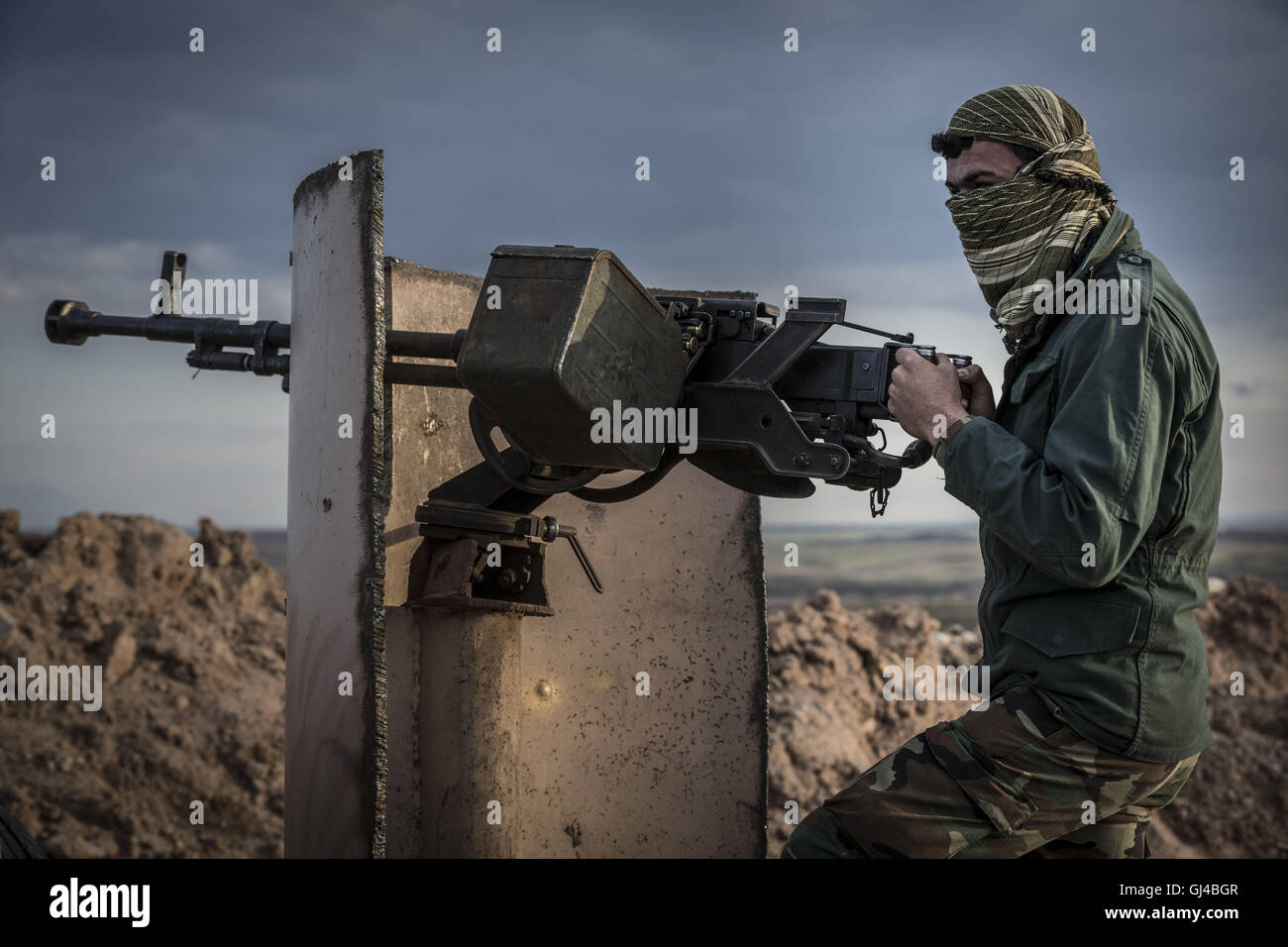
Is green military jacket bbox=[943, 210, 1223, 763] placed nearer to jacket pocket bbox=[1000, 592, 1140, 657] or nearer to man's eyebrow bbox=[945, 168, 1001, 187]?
jacket pocket bbox=[1000, 592, 1140, 657]

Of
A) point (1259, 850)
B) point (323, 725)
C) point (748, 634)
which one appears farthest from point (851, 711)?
point (323, 725)

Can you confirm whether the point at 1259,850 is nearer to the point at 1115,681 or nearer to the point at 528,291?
the point at 1115,681

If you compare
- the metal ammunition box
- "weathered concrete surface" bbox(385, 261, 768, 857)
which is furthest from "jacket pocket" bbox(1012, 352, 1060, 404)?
"weathered concrete surface" bbox(385, 261, 768, 857)

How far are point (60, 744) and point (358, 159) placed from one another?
547 cm

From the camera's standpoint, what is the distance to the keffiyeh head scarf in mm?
2250

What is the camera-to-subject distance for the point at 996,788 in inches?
83.4

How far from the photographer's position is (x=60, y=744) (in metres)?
6.89

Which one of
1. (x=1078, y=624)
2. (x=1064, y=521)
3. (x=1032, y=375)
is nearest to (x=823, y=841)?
(x=1078, y=624)

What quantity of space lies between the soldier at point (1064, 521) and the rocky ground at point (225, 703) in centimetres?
449

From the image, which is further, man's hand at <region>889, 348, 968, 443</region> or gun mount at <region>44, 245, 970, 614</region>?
gun mount at <region>44, 245, 970, 614</region>

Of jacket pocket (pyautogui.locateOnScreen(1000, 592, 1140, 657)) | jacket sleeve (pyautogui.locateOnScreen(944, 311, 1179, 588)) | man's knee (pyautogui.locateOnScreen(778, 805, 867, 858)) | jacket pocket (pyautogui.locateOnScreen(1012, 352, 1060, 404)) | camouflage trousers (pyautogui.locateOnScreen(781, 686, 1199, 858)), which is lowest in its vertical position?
man's knee (pyautogui.locateOnScreen(778, 805, 867, 858))

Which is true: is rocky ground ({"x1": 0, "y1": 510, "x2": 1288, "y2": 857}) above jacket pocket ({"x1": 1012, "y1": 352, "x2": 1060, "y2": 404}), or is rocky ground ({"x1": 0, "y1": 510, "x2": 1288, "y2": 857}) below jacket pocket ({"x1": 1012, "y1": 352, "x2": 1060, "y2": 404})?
below

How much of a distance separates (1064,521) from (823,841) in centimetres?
79

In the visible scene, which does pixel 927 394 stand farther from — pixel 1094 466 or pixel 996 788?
pixel 996 788
